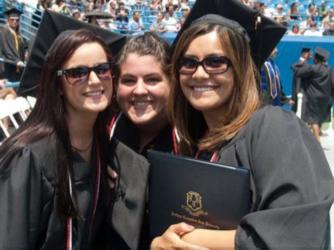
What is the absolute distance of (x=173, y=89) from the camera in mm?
1959

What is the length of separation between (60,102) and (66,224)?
44 centimetres

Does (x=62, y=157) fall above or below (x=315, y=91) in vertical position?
above

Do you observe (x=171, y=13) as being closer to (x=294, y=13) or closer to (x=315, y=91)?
(x=294, y=13)

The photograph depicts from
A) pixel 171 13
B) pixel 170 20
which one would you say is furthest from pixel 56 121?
pixel 171 13

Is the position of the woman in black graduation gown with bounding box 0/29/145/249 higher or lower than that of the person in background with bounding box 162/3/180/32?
higher

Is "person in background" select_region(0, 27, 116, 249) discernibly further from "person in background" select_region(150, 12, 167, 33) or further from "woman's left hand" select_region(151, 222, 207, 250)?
"person in background" select_region(150, 12, 167, 33)

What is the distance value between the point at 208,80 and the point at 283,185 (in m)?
0.50

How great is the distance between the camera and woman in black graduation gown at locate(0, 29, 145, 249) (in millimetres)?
1620

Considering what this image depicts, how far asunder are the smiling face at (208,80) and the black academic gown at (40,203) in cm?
49

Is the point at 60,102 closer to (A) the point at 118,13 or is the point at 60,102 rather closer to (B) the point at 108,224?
(B) the point at 108,224

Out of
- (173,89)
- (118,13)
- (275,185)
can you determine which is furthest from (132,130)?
(118,13)

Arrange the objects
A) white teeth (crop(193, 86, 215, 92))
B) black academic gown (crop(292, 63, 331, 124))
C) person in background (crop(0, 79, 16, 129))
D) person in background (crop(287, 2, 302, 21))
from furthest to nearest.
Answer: person in background (crop(287, 2, 302, 21)) → black academic gown (crop(292, 63, 331, 124)) → person in background (crop(0, 79, 16, 129)) → white teeth (crop(193, 86, 215, 92))

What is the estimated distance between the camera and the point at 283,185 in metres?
1.41

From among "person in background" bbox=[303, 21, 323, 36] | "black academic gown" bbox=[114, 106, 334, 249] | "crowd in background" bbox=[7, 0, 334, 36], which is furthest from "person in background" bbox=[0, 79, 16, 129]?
"person in background" bbox=[303, 21, 323, 36]
